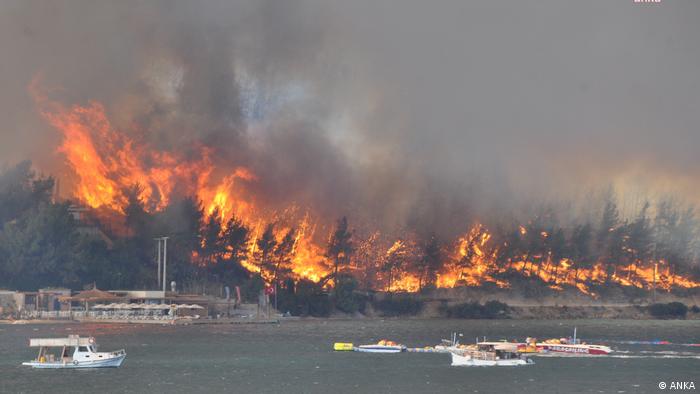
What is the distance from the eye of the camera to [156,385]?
13475cm

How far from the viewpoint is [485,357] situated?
511 ft

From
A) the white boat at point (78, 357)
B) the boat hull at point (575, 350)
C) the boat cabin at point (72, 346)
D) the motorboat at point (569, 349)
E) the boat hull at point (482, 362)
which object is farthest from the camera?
the boat hull at point (575, 350)

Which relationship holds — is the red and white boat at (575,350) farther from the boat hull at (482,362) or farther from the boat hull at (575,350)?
the boat hull at (482,362)

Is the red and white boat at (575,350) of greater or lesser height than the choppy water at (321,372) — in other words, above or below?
above

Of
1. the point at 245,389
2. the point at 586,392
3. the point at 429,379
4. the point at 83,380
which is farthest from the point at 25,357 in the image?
the point at 586,392

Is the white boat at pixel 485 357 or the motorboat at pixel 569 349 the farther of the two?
the motorboat at pixel 569 349

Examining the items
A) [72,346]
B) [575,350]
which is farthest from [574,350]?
[72,346]

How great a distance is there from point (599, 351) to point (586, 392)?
41890 millimetres

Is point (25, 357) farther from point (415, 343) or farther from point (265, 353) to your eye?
point (415, 343)

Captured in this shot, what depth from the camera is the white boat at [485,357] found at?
510 feet

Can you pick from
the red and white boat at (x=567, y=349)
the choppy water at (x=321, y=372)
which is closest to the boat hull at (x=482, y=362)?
the choppy water at (x=321, y=372)

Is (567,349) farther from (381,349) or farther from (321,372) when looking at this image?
(321,372)

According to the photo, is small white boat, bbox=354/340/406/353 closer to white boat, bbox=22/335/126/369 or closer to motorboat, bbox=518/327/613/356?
motorboat, bbox=518/327/613/356

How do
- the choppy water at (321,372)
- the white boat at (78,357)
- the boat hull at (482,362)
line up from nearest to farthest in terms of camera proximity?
the choppy water at (321,372)
the white boat at (78,357)
the boat hull at (482,362)
